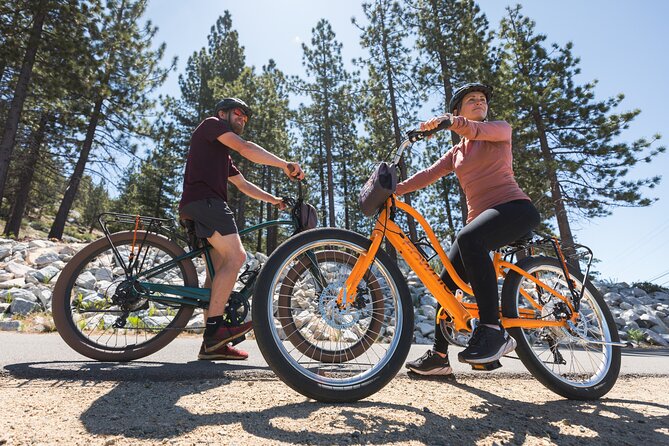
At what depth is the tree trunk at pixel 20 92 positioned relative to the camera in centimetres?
1180

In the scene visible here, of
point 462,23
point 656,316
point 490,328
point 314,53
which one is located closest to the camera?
point 490,328

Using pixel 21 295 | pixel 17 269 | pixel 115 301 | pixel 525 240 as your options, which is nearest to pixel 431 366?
pixel 525 240

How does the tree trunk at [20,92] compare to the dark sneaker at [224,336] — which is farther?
the tree trunk at [20,92]

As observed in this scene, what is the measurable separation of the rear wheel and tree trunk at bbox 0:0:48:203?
12123mm

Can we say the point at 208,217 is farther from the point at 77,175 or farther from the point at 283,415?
the point at 77,175

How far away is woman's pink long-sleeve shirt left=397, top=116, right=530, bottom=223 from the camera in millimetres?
2383

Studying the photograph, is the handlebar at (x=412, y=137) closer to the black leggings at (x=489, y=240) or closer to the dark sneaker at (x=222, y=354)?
the black leggings at (x=489, y=240)

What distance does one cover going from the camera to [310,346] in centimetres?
268

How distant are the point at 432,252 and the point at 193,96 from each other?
969 inches

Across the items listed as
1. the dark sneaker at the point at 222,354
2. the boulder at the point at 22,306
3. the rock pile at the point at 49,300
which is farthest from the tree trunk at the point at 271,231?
the dark sneaker at the point at 222,354

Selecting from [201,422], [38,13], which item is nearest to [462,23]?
[38,13]

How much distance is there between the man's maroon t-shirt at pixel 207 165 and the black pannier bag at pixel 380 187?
130 cm

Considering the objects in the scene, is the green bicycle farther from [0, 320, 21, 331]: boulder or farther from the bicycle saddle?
[0, 320, 21, 331]: boulder

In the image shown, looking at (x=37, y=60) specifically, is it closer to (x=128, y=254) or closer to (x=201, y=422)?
(x=128, y=254)
